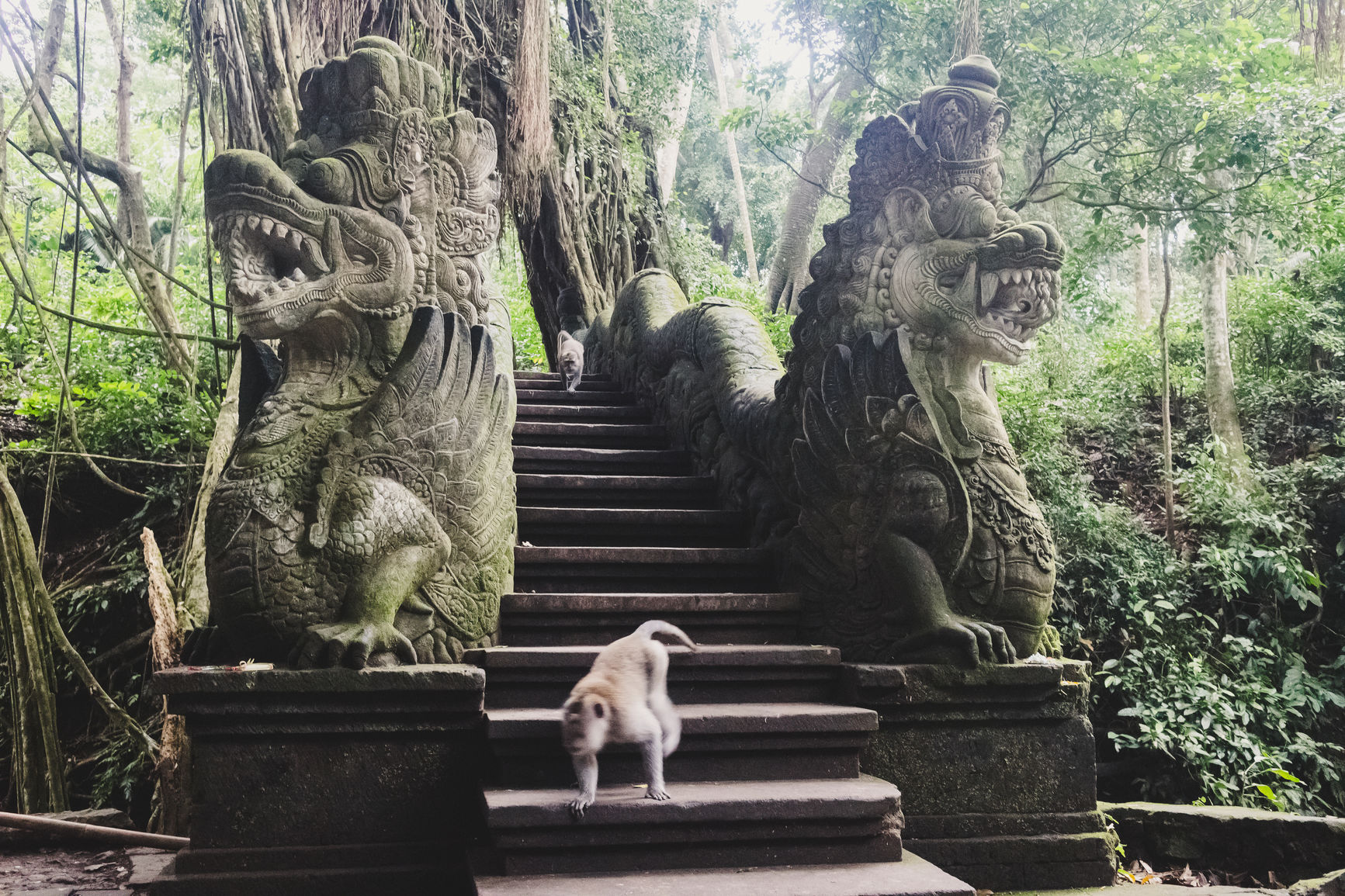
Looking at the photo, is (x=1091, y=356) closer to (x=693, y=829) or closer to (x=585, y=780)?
(x=693, y=829)

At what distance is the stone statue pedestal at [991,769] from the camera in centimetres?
338

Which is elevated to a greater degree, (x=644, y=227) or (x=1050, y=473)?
(x=644, y=227)

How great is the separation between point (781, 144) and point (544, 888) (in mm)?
8441

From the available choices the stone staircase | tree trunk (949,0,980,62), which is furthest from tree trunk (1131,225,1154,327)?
the stone staircase

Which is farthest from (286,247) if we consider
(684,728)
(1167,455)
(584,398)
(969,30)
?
(1167,455)

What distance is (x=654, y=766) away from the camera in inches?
112

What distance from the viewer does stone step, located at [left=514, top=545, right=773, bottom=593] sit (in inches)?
164

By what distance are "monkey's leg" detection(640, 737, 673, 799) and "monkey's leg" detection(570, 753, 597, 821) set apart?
0.15 meters

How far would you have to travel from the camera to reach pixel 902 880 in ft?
8.85

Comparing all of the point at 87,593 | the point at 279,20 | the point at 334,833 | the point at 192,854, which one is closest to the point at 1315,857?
the point at 334,833

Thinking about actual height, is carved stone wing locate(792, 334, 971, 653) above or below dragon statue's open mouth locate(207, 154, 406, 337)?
below

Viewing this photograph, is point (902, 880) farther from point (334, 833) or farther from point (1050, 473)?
point (1050, 473)

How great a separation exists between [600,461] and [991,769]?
8.75 ft

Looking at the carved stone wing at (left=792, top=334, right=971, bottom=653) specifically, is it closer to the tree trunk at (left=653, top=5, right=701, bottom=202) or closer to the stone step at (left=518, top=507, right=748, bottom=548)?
the stone step at (left=518, top=507, right=748, bottom=548)
